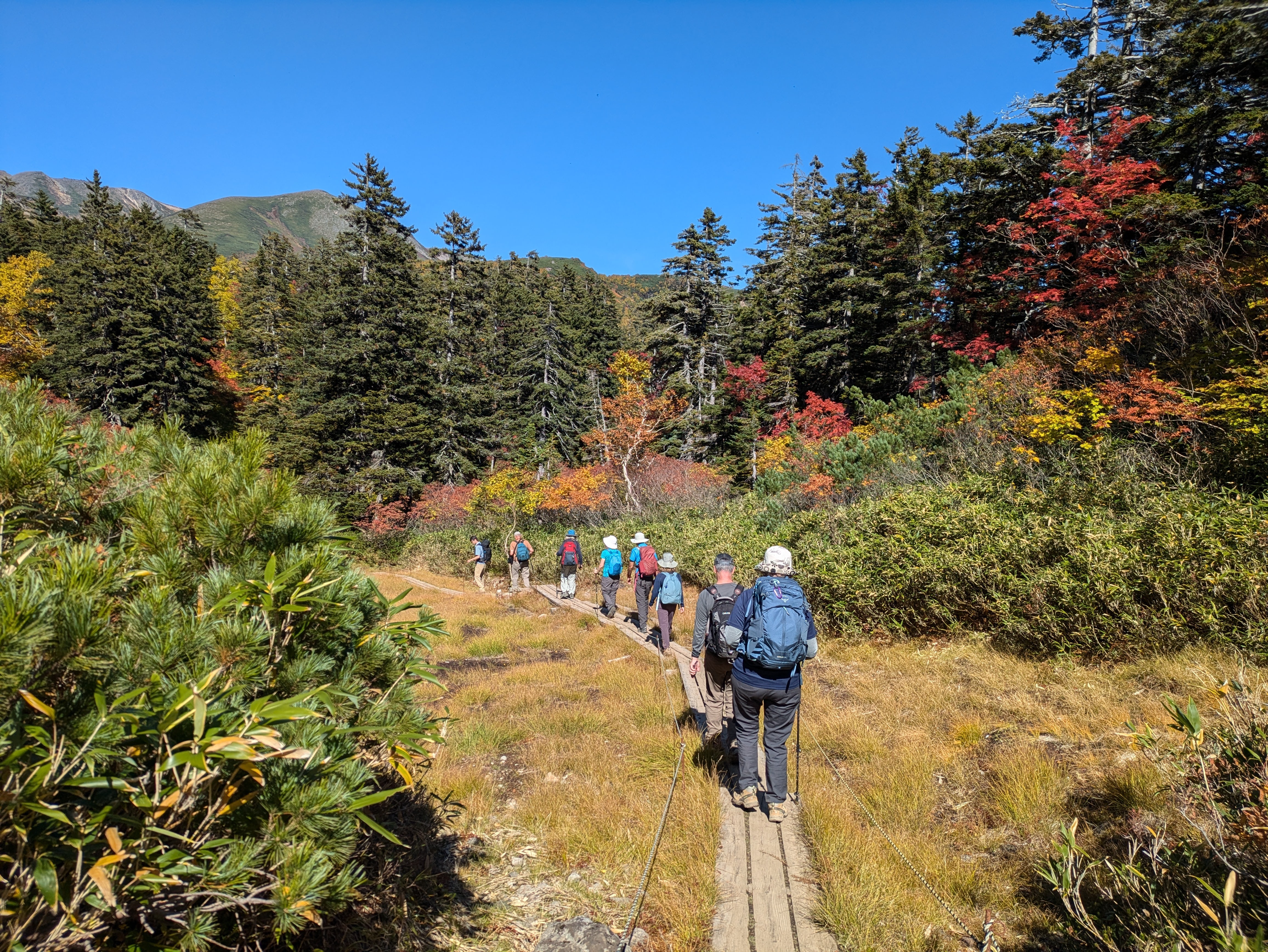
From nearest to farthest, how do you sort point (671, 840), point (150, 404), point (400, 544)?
point (671, 840) → point (400, 544) → point (150, 404)

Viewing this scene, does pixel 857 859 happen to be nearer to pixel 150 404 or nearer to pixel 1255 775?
pixel 1255 775

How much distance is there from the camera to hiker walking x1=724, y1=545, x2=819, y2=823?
4.32m

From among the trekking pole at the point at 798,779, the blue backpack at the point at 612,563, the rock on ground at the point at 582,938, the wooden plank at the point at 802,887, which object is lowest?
the rock on ground at the point at 582,938

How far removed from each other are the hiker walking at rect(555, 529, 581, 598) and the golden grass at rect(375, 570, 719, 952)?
5.57m

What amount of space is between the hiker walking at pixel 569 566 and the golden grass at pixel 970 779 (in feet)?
27.4

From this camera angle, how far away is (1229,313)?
31.3ft

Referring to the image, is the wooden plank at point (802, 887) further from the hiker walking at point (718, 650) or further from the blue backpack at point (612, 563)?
the blue backpack at point (612, 563)

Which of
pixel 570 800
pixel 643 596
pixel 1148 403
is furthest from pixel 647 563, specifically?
pixel 1148 403

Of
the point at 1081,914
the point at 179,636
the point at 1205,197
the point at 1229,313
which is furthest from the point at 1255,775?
the point at 1205,197

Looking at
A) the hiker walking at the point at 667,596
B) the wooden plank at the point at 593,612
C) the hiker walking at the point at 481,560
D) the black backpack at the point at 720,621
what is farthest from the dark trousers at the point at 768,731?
the hiker walking at the point at 481,560

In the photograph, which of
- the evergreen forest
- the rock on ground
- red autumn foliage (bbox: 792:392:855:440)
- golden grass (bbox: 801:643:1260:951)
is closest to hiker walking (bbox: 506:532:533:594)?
the evergreen forest

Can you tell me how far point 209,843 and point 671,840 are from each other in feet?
11.2

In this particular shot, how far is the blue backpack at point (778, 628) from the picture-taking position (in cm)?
429

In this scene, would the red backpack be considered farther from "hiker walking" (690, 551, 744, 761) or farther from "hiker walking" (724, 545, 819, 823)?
"hiker walking" (724, 545, 819, 823)
